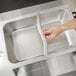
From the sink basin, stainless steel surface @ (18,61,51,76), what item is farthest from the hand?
stainless steel surface @ (18,61,51,76)

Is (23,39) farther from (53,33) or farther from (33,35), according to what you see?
(53,33)

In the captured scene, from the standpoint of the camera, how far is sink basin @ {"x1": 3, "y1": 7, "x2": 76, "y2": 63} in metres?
0.81

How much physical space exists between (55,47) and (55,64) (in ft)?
0.28

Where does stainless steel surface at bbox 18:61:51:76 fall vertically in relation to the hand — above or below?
below

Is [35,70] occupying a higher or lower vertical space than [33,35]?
lower

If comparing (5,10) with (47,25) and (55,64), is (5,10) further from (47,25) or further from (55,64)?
(55,64)

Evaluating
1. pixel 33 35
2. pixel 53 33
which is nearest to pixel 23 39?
pixel 33 35

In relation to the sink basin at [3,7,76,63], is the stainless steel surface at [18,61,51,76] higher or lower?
lower

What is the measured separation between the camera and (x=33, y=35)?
866mm

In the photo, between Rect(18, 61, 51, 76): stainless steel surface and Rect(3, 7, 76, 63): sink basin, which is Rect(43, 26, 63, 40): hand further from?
Rect(18, 61, 51, 76): stainless steel surface

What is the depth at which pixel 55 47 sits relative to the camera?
2.69 ft

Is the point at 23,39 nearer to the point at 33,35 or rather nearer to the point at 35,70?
the point at 33,35

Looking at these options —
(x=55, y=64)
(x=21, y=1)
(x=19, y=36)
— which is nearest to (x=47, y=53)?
(x=55, y=64)

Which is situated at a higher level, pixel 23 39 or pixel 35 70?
pixel 23 39
